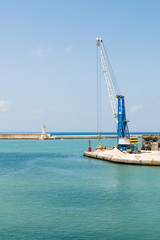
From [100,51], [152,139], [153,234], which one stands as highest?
[100,51]

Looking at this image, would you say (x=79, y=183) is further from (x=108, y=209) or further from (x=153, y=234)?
(x=153, y=234)

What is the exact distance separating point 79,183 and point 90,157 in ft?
121

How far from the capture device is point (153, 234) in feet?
65.2

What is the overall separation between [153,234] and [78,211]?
22.1 ft

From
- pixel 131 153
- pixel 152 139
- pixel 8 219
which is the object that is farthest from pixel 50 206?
pixel 152 139

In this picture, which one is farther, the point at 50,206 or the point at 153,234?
the point at 50,206

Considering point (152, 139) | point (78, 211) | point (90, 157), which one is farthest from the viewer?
point (152, 139)

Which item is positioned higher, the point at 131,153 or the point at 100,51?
the point at 100,51

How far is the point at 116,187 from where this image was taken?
1385 inches

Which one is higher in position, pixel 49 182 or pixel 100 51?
pixel 100 51

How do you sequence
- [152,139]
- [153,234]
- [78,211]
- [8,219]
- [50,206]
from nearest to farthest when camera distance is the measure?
[153,234]
[8,219]
[78,211]
[50,206]
[152,139]

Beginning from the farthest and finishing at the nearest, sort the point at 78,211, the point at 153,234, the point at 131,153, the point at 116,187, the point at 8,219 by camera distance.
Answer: the point at 131,153 → the point at 116,187 → the point at 78,211 → the point at 8,219 → the point at 153,234

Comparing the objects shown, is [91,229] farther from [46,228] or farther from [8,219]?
[8,219]

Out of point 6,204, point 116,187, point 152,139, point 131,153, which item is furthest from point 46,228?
point 152,139
